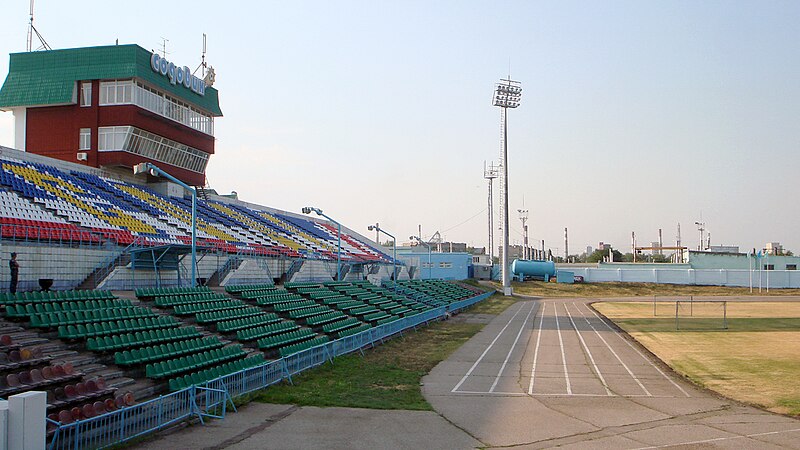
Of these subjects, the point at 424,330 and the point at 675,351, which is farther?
the point at 424,330

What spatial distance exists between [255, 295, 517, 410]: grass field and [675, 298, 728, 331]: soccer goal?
19.5 meters

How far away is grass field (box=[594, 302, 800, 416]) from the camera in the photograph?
2281 centimetres

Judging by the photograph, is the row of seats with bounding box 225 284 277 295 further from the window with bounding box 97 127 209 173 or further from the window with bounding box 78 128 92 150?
the window with bounding box 78 128 92 150

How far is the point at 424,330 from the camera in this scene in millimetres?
41344

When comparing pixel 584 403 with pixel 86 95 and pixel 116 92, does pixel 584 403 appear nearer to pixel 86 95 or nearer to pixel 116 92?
pixel 116 92

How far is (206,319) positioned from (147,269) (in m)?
6.36

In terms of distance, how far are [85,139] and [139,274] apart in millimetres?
17256

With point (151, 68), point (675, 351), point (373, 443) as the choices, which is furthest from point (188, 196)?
point (373, 443)

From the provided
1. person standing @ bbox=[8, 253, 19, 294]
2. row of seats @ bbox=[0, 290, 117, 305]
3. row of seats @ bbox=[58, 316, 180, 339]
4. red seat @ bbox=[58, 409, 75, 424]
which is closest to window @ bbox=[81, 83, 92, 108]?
person standing @ bbox=[8, 253, 19, 294]

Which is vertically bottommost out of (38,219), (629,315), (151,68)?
(629,315)

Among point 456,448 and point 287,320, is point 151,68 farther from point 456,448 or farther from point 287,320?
point 456,448

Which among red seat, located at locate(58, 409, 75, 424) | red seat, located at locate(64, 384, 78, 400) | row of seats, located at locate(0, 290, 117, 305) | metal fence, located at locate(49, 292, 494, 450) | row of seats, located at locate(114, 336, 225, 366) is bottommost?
metal fence, located at locate(49, 292, 494, 450)

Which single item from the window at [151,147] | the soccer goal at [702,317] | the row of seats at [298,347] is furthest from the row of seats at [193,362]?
the soccer goal at [702,317]

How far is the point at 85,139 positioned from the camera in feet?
137
